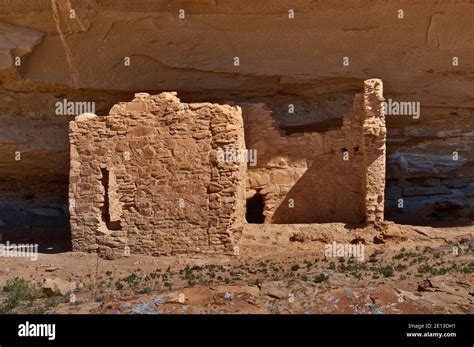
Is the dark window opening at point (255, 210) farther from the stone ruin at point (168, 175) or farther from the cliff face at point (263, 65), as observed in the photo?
the cliff face at point (263, 65)

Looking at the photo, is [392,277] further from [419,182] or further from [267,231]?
[419,182]

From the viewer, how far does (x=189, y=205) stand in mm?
10031

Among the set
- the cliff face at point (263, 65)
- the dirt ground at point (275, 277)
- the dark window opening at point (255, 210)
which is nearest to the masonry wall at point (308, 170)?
the dirt ground at point (275, 277)

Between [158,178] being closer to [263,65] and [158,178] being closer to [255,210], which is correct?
[255,210]

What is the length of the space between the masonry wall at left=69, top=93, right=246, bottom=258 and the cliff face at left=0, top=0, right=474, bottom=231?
210 centimetres

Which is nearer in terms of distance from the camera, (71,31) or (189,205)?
(189,205)

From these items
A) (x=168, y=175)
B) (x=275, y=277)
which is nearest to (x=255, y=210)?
(x=168, y=175)

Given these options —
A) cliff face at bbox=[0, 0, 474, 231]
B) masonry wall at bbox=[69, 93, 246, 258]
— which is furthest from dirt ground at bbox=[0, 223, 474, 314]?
cliff face at bbox=[0, 0, 474, 231]

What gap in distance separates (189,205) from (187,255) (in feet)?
2.63

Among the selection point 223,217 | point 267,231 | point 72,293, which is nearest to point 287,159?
point 267,231

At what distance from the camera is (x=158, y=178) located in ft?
33.4

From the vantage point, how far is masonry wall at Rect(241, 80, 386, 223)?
1130 centimetres

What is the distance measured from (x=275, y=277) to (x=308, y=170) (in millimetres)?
3928
